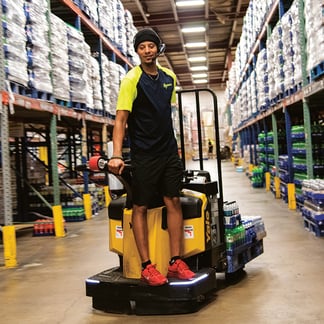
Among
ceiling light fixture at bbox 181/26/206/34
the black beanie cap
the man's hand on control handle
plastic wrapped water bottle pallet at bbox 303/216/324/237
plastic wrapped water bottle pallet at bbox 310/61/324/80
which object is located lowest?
plastic wrapped water bottle pallet at bbox 303/216/324/237

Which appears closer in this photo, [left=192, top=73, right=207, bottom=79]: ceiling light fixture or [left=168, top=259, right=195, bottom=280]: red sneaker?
[left=168, top=259, right=195, bottom=280]: red sneaker

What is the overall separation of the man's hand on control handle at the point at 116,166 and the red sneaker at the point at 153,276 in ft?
2.30

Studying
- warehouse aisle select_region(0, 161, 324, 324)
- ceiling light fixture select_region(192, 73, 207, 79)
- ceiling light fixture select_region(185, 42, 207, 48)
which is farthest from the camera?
ceiling light fixture select_region(192, 73, 207, 79)

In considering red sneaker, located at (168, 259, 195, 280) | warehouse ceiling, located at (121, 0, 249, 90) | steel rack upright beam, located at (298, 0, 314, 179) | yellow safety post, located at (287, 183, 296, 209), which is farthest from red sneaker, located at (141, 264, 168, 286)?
warehouse ceiling, located at (121, 0, 249, 90)

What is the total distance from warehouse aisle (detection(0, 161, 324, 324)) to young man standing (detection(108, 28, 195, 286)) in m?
0.46

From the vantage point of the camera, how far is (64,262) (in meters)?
5.65

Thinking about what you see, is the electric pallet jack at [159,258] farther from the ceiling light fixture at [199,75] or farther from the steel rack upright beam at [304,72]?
the ceiling light fixture at [199,75]

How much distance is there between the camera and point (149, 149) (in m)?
3.64

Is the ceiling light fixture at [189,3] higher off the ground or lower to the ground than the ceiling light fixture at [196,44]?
lower

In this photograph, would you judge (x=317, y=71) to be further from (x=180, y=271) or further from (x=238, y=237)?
(x=180, y=271)

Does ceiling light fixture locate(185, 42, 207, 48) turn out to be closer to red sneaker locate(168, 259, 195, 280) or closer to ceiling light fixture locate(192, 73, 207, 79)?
ceiling light fixture locate(192, 73, 207, 79)

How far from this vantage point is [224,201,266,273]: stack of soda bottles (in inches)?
165

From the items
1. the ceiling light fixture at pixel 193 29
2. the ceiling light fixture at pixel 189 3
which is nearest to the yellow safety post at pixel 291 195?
the ceiling light fixture at pixel 189 3

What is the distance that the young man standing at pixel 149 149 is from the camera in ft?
11.7
